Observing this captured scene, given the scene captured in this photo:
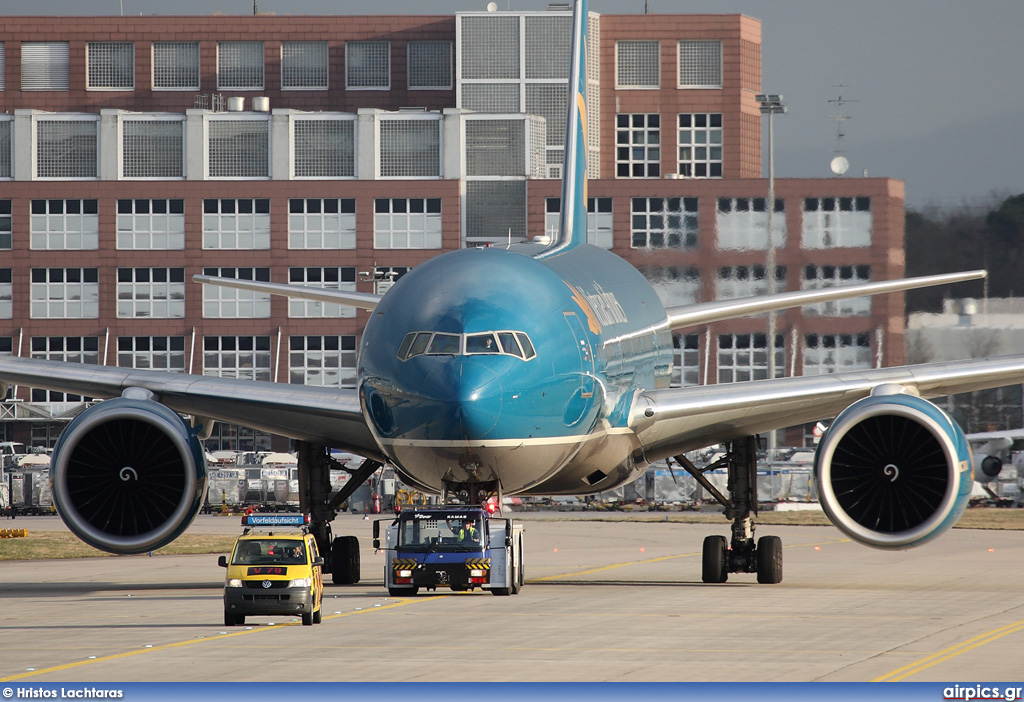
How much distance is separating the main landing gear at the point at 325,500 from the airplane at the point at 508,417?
3 cm

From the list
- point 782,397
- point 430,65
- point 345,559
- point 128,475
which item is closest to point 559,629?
point 782,397

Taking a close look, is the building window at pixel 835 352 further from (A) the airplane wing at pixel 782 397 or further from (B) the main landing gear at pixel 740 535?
(A) the airplane wing at pixel 782 397

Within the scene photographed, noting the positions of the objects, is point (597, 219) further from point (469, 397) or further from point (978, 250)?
point (469, 397)

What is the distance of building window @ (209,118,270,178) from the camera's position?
3103 inches

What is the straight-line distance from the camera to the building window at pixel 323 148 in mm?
78938

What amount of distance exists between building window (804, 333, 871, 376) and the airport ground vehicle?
44.2 metres

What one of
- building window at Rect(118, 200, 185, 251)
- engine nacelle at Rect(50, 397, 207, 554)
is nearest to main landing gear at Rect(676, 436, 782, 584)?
engine nacelle at Rect(50, 397, 207, 554)

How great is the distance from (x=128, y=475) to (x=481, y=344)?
5.69 m

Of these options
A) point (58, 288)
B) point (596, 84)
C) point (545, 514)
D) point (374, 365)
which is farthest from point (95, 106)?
point (374, 365)

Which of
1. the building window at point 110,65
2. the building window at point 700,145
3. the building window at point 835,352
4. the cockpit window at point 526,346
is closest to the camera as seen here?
the cockpit window at point 526,346

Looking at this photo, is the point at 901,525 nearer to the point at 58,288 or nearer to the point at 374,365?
the point at 374,365

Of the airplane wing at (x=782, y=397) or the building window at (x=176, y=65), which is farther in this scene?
the building window at (x=176, y=65)

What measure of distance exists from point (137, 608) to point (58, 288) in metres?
60.7

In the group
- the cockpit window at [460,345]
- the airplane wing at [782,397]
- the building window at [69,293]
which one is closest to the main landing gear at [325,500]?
the airplane wing at [782,397]
